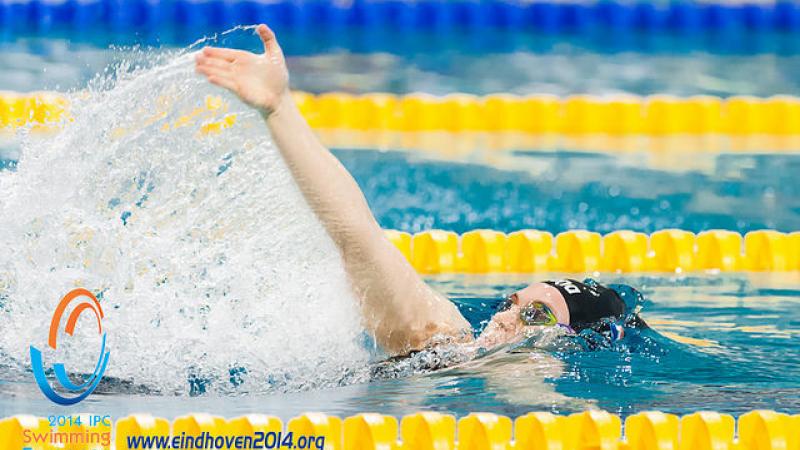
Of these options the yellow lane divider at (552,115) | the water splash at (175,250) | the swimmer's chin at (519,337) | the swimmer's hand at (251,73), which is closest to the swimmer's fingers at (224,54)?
the swimmer's hand at (251,73)

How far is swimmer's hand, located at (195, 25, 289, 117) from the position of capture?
11.1 ft

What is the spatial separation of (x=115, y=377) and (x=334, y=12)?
18.0 ft

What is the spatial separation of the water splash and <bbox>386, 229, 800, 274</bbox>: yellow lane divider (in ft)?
4.50

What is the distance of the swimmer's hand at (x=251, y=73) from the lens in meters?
3.37

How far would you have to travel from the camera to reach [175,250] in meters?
3.80

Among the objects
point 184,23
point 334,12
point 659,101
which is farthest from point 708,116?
point 184,23

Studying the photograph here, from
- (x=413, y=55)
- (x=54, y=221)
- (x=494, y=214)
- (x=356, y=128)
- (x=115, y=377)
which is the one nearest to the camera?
(x=115, y=377)

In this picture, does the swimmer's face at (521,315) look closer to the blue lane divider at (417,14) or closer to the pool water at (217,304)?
the pool water at (217,304)

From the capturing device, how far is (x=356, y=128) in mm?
7148

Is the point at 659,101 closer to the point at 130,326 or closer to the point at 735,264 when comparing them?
the point at 735,264

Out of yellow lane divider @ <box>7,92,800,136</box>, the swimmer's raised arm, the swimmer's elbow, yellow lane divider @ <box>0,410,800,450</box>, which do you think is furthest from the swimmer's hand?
yellow lane divider @ <box>7,92,800,136</box>

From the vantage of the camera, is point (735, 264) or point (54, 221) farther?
point (735, 264)

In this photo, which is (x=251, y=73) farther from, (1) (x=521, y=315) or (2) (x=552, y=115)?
(2) (x=552, y=115)

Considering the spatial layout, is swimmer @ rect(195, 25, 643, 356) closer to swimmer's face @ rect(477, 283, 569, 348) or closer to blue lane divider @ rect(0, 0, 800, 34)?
swimmer's face @ rect(477, 283, 569, 348)
